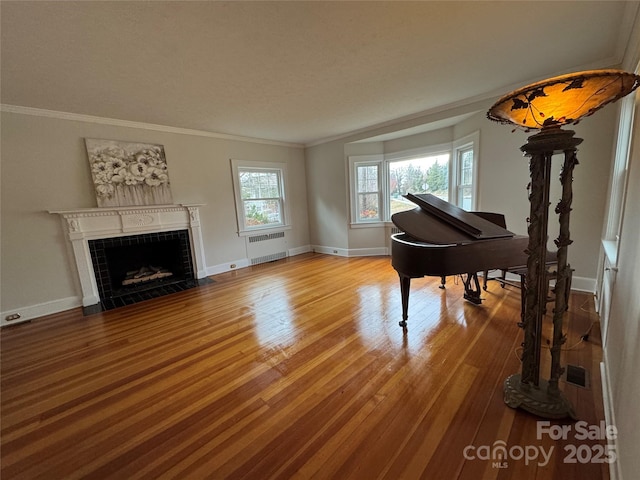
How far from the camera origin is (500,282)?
11.0ft

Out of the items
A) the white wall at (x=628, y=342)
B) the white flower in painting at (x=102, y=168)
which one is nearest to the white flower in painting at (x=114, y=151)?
the white flower in painting at (x=102, y=168)

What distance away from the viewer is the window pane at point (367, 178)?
5191mm

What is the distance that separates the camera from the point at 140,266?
13.7 ft

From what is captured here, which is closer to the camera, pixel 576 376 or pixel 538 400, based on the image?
pixel 538 400

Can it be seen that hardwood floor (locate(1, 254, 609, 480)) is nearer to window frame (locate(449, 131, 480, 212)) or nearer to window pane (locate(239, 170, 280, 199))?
window frame (locate(449, 131, 480, 212))

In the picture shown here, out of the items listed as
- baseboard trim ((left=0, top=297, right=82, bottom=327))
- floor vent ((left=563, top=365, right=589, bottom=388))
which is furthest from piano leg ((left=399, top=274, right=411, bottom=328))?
baseboard trim ((left=0, top=297, right=82, bottom=327))

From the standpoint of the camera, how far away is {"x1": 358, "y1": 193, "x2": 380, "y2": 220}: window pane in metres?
5.28

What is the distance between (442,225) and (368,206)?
3.13m

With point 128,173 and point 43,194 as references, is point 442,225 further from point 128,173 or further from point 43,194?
point 43,194

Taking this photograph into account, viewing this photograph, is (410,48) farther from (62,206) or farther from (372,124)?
(62,206)

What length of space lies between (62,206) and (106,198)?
46cm

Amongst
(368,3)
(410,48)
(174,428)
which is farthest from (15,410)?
(410,48)

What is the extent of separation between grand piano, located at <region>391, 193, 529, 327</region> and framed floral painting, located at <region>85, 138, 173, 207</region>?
11.9ft

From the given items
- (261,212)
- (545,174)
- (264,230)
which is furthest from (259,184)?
(545,174)
